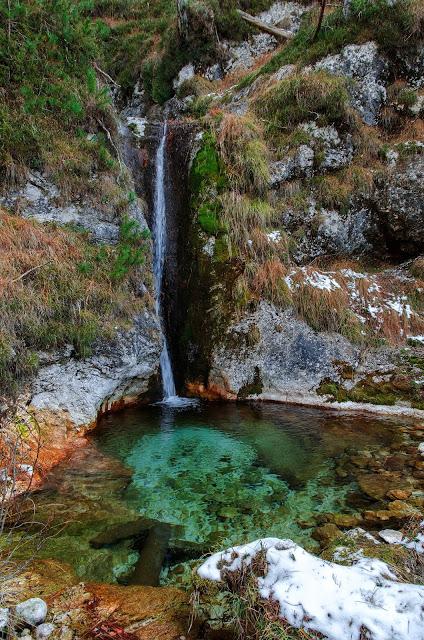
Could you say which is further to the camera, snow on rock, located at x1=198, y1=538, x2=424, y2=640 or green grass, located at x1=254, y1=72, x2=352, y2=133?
green grass, located at x1=254, y1=72, x2=352, y2=133

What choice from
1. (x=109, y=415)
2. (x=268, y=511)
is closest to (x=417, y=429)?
(x=268, y=511)

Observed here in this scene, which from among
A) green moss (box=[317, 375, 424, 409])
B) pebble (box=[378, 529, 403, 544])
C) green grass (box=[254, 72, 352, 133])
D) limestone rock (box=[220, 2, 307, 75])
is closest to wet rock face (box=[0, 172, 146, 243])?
green moss (box=[317, 375, 424, 409])

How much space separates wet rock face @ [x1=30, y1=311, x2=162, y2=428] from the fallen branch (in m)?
11.5

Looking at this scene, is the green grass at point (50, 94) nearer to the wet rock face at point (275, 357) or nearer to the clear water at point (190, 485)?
the wet rock face at point (275, 357)

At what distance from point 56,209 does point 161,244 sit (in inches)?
94.2

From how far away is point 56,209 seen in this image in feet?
24.2

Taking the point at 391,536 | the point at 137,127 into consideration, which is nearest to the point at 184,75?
the point at 137,127

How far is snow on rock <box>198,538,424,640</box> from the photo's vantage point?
203 cm

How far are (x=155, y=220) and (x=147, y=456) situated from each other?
5.41 m

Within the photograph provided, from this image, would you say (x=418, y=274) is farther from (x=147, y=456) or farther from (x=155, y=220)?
(x=147, y=456)

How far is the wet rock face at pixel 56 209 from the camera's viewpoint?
7086 millimetres

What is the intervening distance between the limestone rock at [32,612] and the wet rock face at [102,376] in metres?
3.31

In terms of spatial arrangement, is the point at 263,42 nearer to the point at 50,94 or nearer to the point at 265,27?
the point at 265,27

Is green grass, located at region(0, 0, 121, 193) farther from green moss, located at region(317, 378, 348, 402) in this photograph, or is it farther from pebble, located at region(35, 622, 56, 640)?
pebble, located at region(35, 622, 56, 640)
